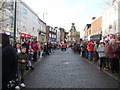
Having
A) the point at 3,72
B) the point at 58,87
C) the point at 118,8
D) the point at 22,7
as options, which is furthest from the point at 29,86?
the point at 22,7

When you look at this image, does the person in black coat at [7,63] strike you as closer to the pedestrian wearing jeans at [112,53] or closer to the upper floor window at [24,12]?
the pedestrian wearing jeans at [112,53]

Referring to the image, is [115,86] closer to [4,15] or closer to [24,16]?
[4,15]

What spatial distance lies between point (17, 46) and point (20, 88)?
2067mm

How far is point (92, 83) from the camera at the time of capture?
7.34 m

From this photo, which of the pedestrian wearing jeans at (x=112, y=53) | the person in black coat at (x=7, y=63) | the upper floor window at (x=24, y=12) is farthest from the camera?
the upper floor window at (x=24, y=12)

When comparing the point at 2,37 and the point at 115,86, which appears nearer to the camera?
the point at 2,37

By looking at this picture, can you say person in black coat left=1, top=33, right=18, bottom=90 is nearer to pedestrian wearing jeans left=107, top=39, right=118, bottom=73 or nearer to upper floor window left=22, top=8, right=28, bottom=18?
pedestrian wearing jeans left=107, top=39, right=118, bottom=73

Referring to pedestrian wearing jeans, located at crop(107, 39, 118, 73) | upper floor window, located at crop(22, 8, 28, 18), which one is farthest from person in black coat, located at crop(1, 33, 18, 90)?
upper floor window, located at crop(22, 8, 28, 18)

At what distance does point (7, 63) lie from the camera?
3656mm

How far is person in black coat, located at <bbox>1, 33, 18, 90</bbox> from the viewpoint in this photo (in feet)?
11.8

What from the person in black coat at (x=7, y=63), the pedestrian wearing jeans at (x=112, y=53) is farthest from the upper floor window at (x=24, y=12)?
the person in black coat at (x=7, y=63)

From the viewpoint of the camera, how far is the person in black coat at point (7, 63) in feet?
11.8

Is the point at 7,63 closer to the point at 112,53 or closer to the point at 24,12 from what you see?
the point at 112,53

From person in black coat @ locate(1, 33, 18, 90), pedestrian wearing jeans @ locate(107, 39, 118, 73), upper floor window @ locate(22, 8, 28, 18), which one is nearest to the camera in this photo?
person in black coat @ locate(1, 33, 18, 90)
